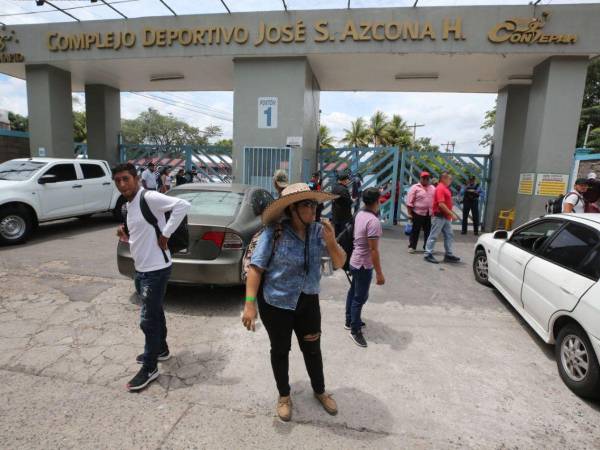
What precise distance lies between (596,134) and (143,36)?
906 inches

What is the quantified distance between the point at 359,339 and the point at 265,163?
671 centimetres

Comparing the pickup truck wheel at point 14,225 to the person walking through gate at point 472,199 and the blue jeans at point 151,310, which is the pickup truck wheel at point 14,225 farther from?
the person walking through gate at point 472,199

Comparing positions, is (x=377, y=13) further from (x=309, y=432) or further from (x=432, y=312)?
(x=309, y=432)

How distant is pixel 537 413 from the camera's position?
2.60 metres

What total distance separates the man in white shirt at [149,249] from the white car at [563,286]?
10.8ft

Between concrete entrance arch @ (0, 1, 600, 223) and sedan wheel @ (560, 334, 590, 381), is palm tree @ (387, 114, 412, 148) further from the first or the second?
sedan wheel @ (560, 334, 590, 381)

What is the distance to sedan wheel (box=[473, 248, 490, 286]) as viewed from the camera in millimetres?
5504

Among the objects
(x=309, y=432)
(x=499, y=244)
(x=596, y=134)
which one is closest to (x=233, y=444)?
(x=309, y=432)

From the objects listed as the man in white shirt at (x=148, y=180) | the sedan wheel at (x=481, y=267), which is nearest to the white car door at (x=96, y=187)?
the man in white shirt at (x=148, y=180)

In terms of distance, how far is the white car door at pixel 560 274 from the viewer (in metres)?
2.99

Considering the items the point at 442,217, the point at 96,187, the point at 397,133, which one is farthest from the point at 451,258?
the point at 397,133

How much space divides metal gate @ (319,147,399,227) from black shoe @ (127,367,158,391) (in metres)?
8.09

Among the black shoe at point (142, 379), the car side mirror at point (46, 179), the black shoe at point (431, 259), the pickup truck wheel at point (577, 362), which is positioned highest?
the car side mirror at point (46, 179)

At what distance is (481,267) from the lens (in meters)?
5.57
